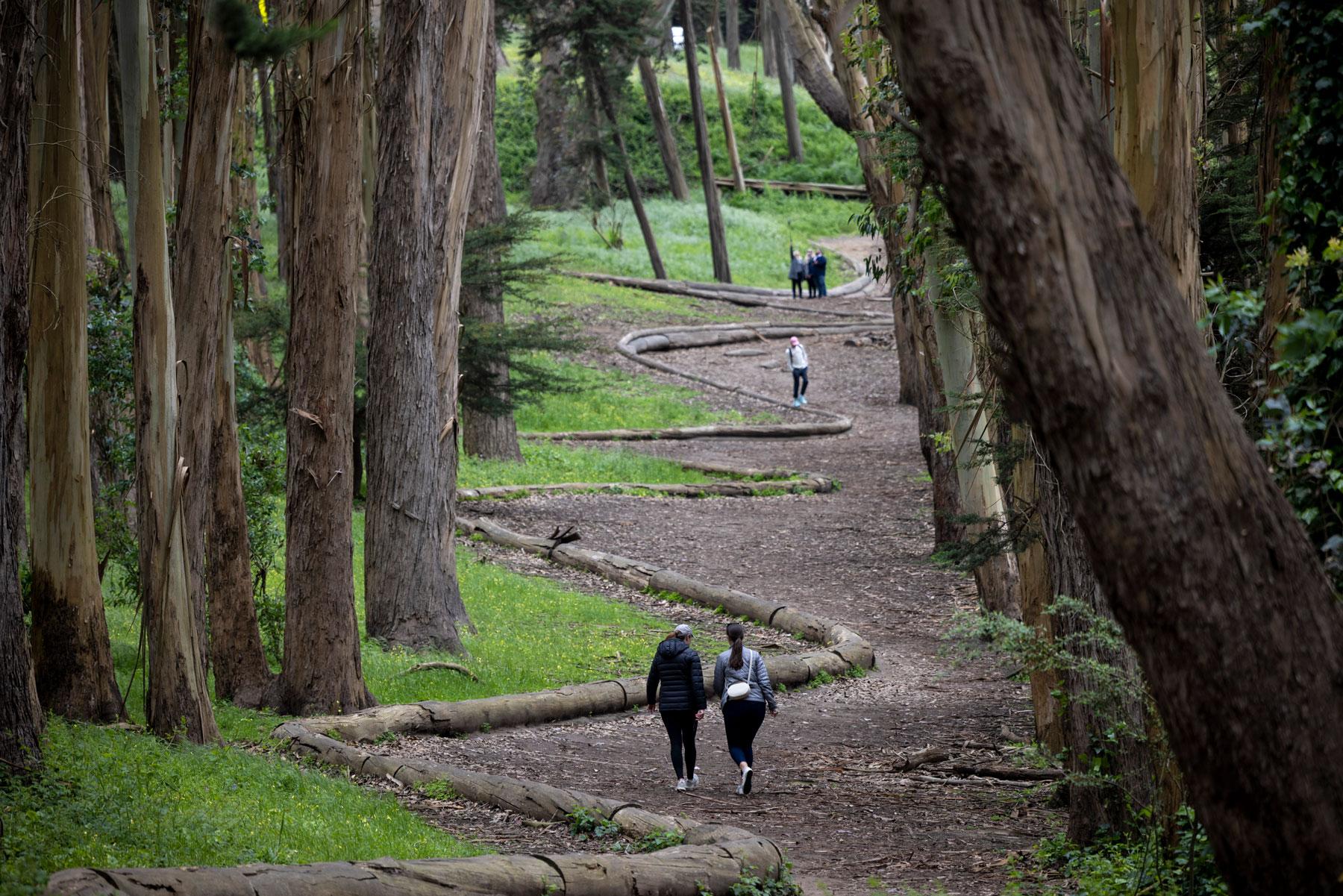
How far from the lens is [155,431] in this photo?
9.11 metres

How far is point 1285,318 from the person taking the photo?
22.3ft

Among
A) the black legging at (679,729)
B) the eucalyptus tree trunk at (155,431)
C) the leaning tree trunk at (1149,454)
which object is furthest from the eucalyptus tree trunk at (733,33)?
the leaning tree trunk at (1149,454)

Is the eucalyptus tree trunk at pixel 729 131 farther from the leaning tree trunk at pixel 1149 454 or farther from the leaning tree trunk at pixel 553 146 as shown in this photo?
the leaning tree trunk at pixel 1149 454

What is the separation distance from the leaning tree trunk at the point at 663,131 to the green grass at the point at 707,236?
3.26ft

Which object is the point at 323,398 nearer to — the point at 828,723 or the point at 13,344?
the point at 13,344

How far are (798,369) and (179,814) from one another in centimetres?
2371

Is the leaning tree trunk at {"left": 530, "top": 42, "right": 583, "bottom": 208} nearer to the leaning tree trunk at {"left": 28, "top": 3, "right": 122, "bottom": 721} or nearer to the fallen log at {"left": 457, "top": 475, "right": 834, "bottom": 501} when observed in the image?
the fallen log at {"left": 457, "top": 475, "right": 834, "bottom": 501}

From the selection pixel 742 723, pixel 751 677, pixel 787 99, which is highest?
pixel 787 99

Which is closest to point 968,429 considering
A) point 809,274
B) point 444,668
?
point 444,668

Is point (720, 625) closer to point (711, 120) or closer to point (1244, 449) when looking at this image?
point (1244, 449)

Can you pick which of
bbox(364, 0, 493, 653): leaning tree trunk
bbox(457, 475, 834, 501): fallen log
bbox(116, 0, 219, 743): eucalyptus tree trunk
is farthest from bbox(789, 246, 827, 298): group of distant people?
bbox(116, 0, 219, 743): eucalyptus tree trunk

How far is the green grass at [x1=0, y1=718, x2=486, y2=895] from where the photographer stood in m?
6.28

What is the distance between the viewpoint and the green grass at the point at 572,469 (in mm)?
22891

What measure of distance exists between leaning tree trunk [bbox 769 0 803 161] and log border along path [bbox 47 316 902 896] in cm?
4214
